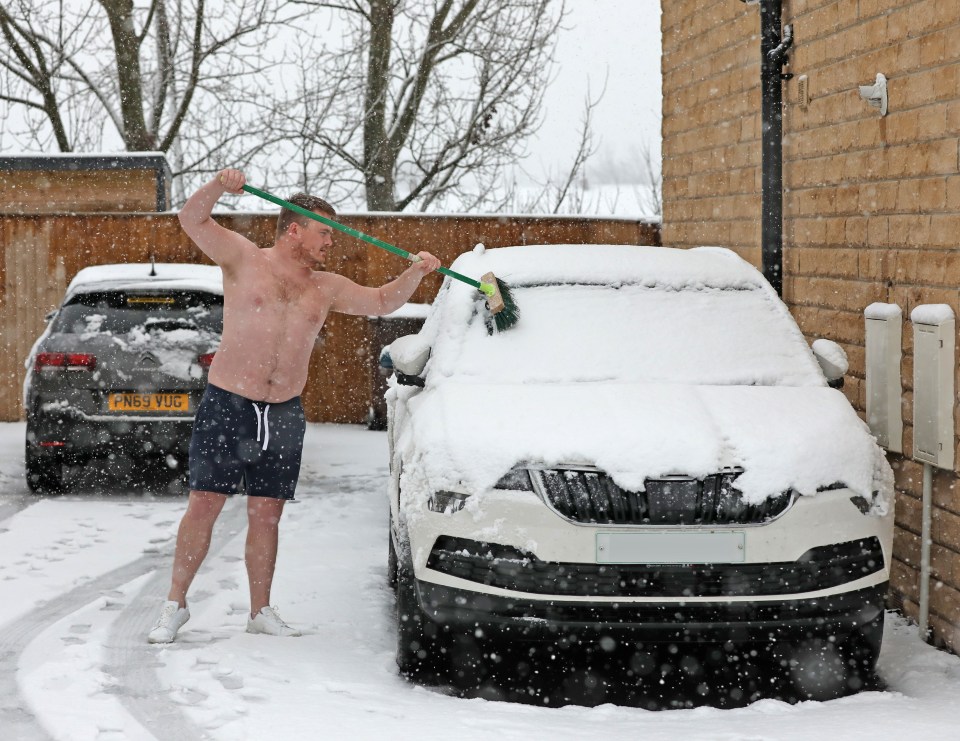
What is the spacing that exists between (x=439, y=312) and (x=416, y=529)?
156cm

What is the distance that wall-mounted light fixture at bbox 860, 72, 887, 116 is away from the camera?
237 inches

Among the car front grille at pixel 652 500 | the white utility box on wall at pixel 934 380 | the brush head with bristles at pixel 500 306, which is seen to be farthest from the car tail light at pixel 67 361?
the white utility box on wall at pixel 934 380

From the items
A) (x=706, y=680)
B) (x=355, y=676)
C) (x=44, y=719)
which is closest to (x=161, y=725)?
(x=44, y=719)

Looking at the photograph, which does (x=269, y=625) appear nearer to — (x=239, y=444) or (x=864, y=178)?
(x=239, y=444)

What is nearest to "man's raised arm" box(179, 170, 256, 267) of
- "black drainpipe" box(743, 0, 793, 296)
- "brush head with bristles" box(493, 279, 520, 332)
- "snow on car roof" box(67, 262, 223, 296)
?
"brush head with bristles" box(493, 279, 520, 332)

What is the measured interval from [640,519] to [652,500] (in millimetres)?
76

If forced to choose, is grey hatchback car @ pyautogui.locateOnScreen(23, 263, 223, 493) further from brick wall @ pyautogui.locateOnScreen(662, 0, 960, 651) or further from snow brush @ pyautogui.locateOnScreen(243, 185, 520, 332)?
brick wall @ pyautogui.locateOnScreen(662, 0, 960, 651)

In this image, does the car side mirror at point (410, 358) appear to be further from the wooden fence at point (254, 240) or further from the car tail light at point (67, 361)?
the wooden fence at point (254, 240)

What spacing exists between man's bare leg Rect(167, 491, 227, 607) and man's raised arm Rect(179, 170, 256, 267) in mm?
948

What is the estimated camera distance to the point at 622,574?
4.38 metres

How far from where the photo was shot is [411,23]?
66.6 ft

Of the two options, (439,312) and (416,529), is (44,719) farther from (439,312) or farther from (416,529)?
(439,312)

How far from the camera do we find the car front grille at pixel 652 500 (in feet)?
14.4

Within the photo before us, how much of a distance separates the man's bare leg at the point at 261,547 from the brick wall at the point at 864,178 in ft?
9.06
